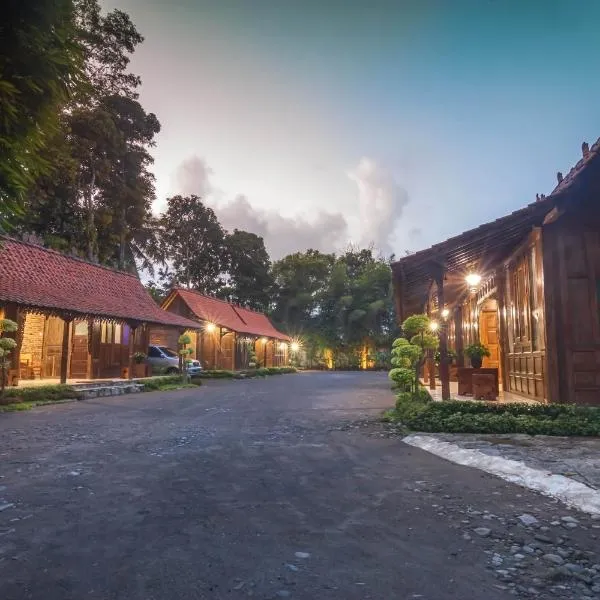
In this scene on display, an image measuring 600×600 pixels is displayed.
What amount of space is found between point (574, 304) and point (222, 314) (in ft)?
89.3

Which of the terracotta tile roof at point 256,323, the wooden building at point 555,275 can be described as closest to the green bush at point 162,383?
the wooden building at point 555,275

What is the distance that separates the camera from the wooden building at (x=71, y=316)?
15.5 metres

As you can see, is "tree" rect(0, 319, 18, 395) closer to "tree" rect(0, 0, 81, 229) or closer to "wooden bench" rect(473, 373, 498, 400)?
"tree" rect(0, 0, 81, 229)

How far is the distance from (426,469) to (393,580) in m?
2.90

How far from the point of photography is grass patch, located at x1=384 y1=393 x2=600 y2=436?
743cm

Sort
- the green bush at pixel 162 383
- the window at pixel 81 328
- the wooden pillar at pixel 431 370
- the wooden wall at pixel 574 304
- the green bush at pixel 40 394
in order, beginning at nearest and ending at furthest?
1. the wooden wall at pixel 574 304
2. the green bush at pixel 40 394
3. the wooden pillar at pixel 431 370
4. the green bush at pixel 162 383
5. the window at pixel 81 328

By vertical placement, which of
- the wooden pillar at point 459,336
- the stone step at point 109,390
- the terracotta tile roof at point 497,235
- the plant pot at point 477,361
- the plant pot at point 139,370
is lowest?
the stone step at point 109,390

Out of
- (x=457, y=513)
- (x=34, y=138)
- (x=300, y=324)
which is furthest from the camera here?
(x=300, y=324)

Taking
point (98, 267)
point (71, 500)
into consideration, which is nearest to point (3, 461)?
point (71, 500)

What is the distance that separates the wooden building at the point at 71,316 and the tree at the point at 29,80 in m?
12.9

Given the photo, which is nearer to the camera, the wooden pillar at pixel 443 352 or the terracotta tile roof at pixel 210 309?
the wooden pillar at pixel 443 352

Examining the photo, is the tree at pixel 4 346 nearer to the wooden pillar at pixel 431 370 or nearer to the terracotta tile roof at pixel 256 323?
the wooden pillar at pixel 431 370

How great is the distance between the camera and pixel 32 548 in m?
3.04

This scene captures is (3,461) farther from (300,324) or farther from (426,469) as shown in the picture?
(300,324)
